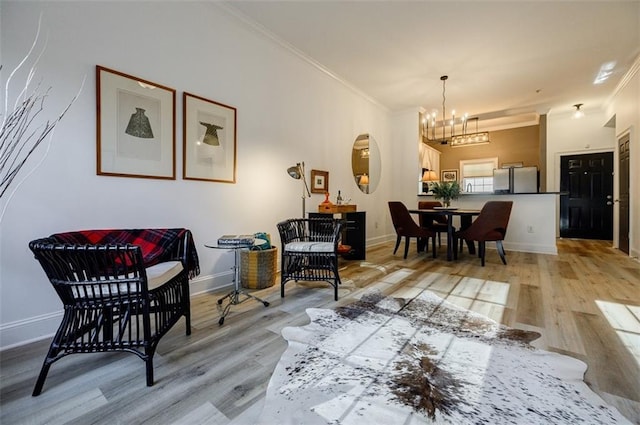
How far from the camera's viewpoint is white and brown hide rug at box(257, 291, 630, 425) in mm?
1120

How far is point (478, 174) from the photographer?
767 centimetres

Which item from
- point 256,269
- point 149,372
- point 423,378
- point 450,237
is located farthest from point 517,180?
point 149,372

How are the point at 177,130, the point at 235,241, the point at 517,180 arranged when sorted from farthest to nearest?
1. the point at 517,180
2. the point at 177,130
3. the point at 235,241

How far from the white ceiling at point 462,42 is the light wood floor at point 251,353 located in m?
2.86

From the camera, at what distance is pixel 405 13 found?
2.93 meters

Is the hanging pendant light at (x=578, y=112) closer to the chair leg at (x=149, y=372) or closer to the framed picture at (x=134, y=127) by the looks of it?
the framed picture at (x=134, y=127)

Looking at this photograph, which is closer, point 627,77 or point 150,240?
point 150,240

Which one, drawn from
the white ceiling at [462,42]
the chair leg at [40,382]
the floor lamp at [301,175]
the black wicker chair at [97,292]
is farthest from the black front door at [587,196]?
the chair leg at [40,382]

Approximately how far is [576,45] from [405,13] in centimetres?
241

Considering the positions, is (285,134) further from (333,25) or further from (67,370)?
(67,370)

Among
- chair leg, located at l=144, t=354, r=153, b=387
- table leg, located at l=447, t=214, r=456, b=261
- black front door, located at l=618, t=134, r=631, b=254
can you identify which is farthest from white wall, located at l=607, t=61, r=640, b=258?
chair leg, located at l=144, t=354, r=153, b=387

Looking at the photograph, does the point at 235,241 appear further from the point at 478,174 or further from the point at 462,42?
the point at 478,174

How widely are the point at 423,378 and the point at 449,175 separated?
7696 millimetres

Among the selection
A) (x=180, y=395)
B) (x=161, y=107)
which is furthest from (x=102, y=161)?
(x=180, y=395)
